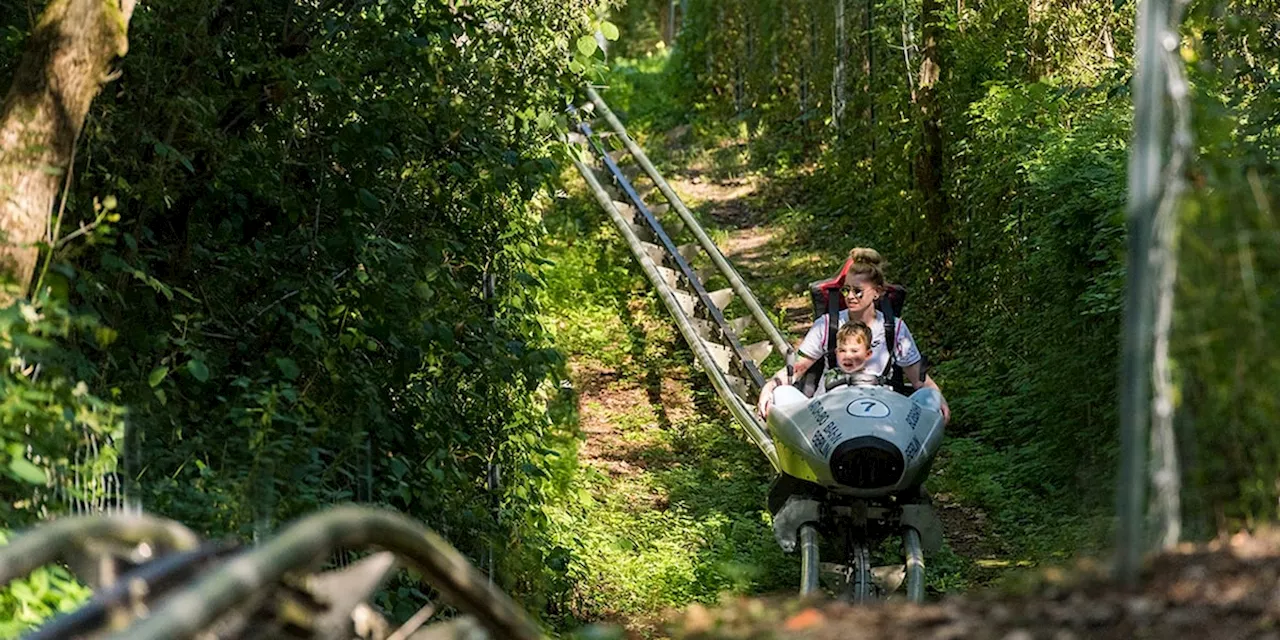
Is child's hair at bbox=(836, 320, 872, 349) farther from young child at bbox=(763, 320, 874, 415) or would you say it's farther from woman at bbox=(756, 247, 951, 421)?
woman at bbox=(756, 247, 951, 421)

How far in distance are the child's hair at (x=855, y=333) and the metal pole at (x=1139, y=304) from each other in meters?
4.92

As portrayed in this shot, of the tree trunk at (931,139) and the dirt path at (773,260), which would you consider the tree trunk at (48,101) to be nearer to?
the dirt path at (773,260)

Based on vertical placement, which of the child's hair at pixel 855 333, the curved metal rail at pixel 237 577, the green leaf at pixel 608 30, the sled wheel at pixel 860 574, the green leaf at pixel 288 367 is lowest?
the sled wheel at pixel 860 574

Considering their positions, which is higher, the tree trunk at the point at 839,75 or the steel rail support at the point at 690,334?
the tree trunk at the point at 839,75

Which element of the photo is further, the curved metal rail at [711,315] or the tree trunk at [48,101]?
the curved metal rail at [711,315]

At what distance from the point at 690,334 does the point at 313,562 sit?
408 inches

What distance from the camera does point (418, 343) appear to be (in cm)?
808

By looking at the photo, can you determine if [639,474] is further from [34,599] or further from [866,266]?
[34,599]

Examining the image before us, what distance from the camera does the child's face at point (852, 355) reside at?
8.84 metres

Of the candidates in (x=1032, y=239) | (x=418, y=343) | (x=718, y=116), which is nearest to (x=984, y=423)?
(x=1032, y=239)

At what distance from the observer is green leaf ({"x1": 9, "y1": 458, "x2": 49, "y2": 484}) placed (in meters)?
4.90

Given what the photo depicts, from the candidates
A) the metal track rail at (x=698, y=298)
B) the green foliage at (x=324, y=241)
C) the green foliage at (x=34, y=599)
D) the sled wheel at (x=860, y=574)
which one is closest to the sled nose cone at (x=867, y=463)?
the sled wheel at (x=860, y=574)

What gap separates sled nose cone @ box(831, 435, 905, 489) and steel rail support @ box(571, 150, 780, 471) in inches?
51.6

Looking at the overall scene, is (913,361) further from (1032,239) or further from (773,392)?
(1032,239)
